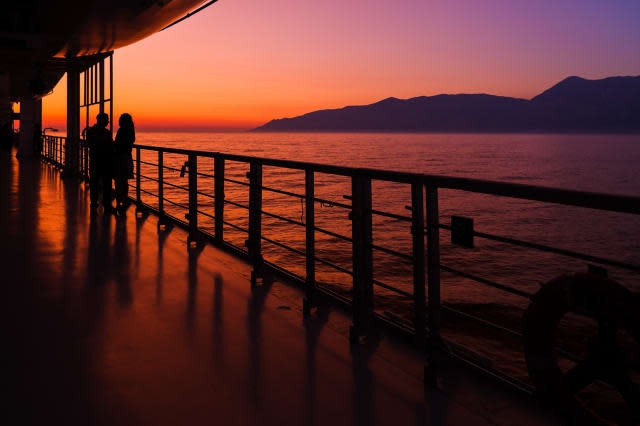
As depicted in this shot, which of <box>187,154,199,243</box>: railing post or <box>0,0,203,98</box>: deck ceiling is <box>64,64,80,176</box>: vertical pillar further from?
<box>187,154,199,243</box>: railing post

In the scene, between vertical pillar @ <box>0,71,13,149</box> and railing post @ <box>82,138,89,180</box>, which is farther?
vertical pillar @ <box>0,71,13,149</box>

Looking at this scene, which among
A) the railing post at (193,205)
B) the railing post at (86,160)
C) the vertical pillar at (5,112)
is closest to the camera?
the railing post at (193,205)

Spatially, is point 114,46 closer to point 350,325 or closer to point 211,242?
point 211,242

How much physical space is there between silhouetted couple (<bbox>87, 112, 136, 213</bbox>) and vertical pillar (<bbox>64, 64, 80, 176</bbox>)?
15.2 feet

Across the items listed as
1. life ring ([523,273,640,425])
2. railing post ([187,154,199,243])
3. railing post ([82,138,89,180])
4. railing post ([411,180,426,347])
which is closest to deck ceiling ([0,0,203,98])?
railing post ([82,138,89,180])

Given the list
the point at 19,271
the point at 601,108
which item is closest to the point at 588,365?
the point at 19,271

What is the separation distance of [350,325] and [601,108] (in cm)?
21959

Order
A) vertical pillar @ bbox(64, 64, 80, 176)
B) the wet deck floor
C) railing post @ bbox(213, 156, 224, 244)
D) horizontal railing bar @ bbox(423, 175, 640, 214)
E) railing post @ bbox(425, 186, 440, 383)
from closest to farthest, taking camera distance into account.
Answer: horizontal railing bar @ bbox(423, 175, 640, 214) < the wet deck floor < railing post @ bbox(425, 186, 440, 383) < railing post @ bbox(213, 156, 224, 244) < vertical pillar @ bbox(64, 64, 80, 176)

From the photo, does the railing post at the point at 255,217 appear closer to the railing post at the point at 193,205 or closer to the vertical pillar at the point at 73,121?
the railing post at the point at 193,205

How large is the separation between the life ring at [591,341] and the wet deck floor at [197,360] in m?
0.20

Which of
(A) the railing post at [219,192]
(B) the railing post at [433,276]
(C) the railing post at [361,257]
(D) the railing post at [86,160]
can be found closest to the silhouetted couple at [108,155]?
(A) the railing post at [219,192]

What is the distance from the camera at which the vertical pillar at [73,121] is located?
10.6 metres

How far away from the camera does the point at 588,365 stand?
4.93 feet

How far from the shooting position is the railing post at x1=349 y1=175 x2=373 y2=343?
238 centimetres
